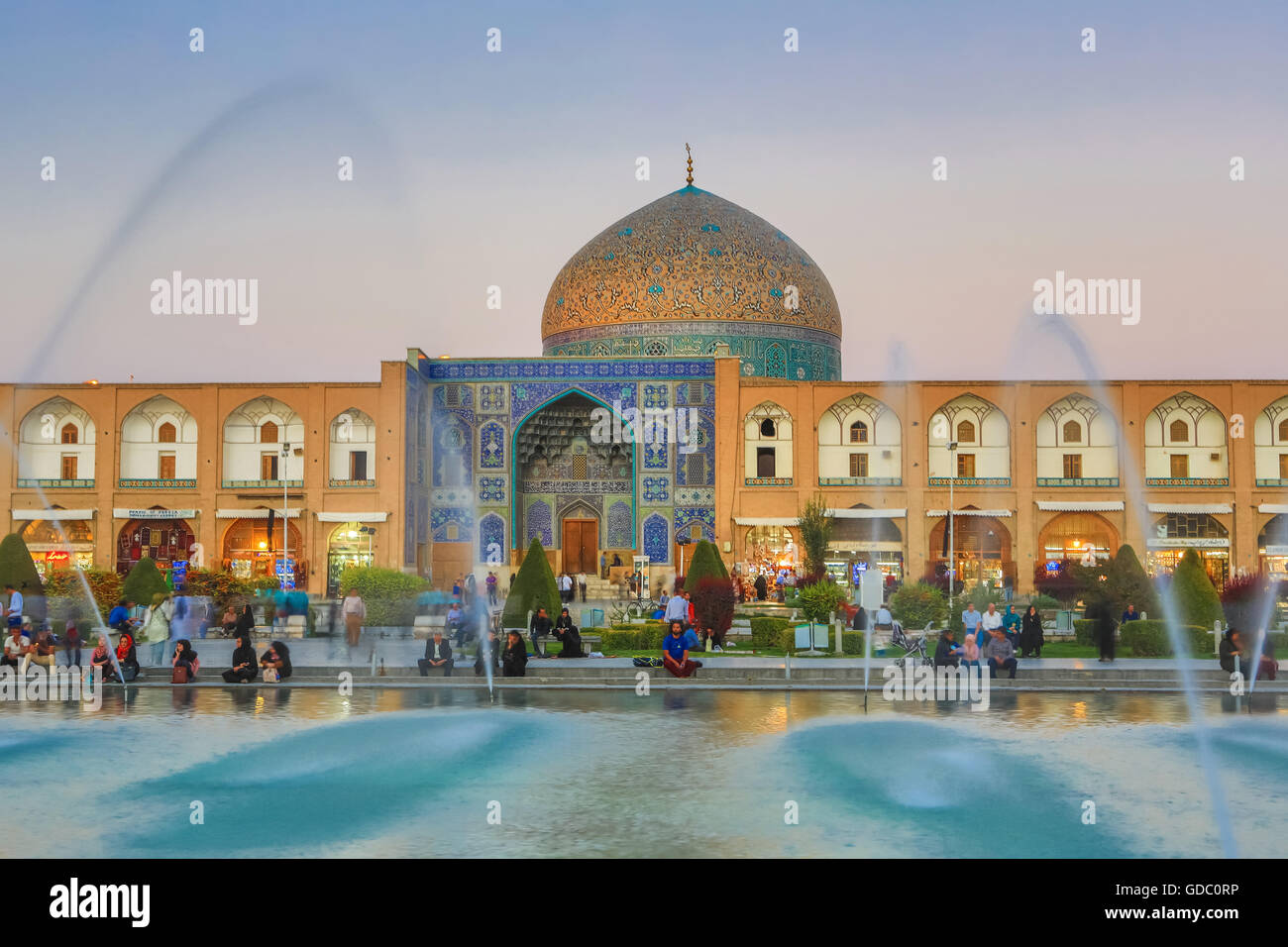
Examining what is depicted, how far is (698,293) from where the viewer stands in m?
33.9

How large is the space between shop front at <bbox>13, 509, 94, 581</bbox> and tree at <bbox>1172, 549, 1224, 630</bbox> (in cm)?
2470

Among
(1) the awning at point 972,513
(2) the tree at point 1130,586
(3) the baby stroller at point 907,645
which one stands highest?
(1) the awning at point 972,513

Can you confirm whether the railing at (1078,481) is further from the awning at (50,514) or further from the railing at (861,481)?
the awning at (50,514)

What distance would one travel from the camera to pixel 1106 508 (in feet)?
98.7

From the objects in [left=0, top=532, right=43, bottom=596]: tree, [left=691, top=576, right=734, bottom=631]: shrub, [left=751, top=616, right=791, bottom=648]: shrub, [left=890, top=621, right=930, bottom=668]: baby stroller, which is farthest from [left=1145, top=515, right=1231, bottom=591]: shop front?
[left=0, top=532, right=43, bottom=596]: tree

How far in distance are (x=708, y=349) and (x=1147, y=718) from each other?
23.0 m

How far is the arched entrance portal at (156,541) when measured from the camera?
101ft

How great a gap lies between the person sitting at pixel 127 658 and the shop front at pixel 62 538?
18.2m

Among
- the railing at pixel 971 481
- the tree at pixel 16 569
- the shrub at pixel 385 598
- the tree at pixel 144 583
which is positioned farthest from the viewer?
the railing at pixel 971 481

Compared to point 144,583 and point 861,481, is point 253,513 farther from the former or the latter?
point 861,481

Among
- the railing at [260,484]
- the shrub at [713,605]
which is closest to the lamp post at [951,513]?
the shrub at [713,605]

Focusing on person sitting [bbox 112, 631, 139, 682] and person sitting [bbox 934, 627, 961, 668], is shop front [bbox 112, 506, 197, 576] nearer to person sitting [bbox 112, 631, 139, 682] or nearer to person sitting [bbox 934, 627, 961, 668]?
person sitting [bbox 112, 631, 139, 682]

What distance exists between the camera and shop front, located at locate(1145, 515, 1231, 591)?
1173 inches
